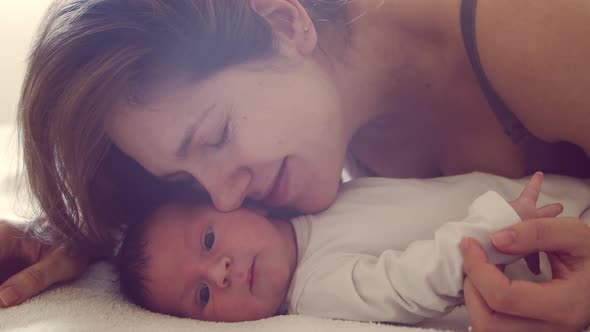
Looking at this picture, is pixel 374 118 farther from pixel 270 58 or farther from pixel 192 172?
pixel 192 172

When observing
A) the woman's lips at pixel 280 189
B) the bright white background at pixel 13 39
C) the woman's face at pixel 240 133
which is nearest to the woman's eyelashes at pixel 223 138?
the woman's face at pixel 240 133

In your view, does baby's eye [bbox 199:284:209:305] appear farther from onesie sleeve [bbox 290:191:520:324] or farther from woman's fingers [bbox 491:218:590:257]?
woman's fingers [bbox 491:218:590:257]

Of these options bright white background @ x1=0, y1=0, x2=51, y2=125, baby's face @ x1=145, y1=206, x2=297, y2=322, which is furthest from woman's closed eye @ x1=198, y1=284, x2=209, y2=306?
bright white background @ x1=0, y1=0, x2=51, y2=125

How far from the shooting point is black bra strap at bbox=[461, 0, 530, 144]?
86 cm

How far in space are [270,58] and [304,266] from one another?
32 cm

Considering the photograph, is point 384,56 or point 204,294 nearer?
point 204,294

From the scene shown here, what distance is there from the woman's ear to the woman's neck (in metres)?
0.07

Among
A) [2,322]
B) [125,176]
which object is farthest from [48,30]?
[2,322]

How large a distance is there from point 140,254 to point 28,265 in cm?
21

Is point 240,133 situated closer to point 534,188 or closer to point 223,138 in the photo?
point 223,138

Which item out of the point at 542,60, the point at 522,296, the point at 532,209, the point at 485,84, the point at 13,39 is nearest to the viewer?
the point at 522,296

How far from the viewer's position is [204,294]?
830 millimetres

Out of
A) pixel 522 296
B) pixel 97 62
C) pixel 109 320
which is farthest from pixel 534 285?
pixel 97 62

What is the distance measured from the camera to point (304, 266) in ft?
2.76
